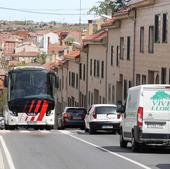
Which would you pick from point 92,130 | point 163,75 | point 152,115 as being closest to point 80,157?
point 152,115

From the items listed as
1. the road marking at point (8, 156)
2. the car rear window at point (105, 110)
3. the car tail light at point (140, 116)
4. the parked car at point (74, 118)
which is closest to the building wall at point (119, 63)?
the parked car at point (74, 118)

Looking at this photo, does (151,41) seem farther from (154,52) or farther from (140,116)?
(140,116)

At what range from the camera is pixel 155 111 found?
23.3 meters

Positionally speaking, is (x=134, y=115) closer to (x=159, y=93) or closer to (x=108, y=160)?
(x=159, y=93)

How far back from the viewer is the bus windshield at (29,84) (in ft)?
131

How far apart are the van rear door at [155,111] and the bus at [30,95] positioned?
17.0 meters

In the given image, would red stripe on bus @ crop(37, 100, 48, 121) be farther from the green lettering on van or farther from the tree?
the tree

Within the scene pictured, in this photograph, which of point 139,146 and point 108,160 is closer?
point 108,160

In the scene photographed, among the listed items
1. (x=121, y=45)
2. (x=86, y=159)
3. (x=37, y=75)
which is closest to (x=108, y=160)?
(x=86, y=159)

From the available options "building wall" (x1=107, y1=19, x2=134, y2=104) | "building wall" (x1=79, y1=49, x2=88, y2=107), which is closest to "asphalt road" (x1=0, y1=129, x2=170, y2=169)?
"building wall" (x1=107, y1=19, x2=134, y2=104)

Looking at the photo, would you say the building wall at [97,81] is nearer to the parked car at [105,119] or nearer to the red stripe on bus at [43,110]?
the red stripe on bus at [43,110]

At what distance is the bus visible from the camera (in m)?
40.1

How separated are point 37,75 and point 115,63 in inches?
799

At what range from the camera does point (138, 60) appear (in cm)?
5134
